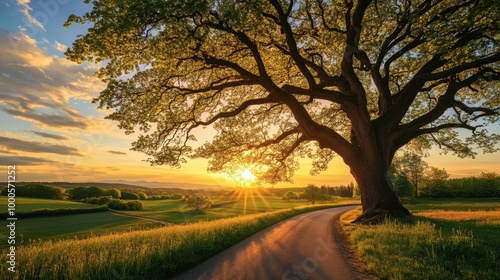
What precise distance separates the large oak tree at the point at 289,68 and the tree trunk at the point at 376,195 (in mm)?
66

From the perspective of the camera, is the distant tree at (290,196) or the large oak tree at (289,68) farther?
the distant tree at (290,196)

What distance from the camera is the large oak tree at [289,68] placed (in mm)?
12164

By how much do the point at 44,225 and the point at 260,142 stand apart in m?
33.4

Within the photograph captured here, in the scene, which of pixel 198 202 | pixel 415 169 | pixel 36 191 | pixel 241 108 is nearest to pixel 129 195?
pixel 36 191

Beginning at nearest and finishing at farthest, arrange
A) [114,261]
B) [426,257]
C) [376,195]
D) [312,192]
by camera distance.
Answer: [114,261] < [426,257] < [376,195] < [312,192]

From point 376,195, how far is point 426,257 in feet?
31.8

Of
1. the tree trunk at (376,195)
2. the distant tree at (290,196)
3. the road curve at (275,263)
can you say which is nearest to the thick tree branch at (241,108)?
the tree trunk at (376,195)

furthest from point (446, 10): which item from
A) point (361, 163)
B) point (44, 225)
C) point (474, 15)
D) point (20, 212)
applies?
point (20, 212)

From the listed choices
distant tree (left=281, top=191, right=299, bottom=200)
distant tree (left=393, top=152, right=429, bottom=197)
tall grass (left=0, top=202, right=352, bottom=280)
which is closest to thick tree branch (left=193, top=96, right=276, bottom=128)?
tall grass (left=0, top=202, right=352, bottom=280)

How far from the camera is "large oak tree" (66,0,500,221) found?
12.2m

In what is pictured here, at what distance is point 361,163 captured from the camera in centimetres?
1766

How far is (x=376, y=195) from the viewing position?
16891mm

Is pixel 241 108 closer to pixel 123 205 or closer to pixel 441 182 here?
pixel 123 205

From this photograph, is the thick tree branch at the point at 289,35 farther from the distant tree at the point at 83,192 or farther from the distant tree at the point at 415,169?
the distant tree at the point at 83,192
